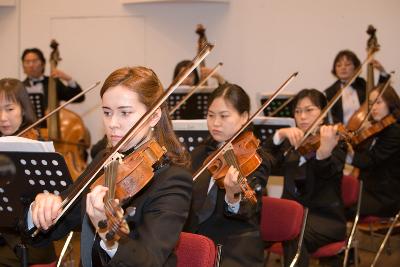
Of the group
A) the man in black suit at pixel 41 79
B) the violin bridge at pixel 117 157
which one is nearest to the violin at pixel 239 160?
the violin bridge at pixel 117 157

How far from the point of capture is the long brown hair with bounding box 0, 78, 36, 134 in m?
3.00

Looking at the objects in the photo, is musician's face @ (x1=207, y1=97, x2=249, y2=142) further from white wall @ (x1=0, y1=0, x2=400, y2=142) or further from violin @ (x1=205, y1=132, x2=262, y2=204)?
white wall @ (x1=0, y1=0, x2=400, y2=142)

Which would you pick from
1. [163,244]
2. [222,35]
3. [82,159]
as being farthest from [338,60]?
[163,244]

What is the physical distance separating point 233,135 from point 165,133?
2.63ft

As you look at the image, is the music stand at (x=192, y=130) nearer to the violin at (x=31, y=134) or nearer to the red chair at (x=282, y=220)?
the red chair at (x=282, y=220)

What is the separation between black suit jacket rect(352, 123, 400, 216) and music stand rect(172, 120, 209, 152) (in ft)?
4.38

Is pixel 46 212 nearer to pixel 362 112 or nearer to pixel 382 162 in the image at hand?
pixel 382 162

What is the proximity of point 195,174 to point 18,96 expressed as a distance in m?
1.06

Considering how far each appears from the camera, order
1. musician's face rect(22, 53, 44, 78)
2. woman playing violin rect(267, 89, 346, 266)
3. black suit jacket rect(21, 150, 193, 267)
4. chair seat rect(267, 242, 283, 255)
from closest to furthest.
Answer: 1. black suit jacket rect(21, 150, 193, 267)
2. chair seat rect(267, 242, 283, 255)
3. woman playing violin rect(267, 89, 346, 266)
4. musician's face rect(22, 53, 44, 78)

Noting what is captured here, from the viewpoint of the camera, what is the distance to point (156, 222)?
64.7 inches

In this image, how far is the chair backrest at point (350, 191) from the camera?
3.53 metres

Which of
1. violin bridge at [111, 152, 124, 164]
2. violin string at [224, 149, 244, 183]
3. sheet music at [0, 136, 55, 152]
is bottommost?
violin string at [224, 149, 244, 183]

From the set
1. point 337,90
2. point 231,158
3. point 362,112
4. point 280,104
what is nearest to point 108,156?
point 231,158

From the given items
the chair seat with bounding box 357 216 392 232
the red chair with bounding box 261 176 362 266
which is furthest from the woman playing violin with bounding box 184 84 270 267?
the chair seat with bounding box 357 216 392 232
